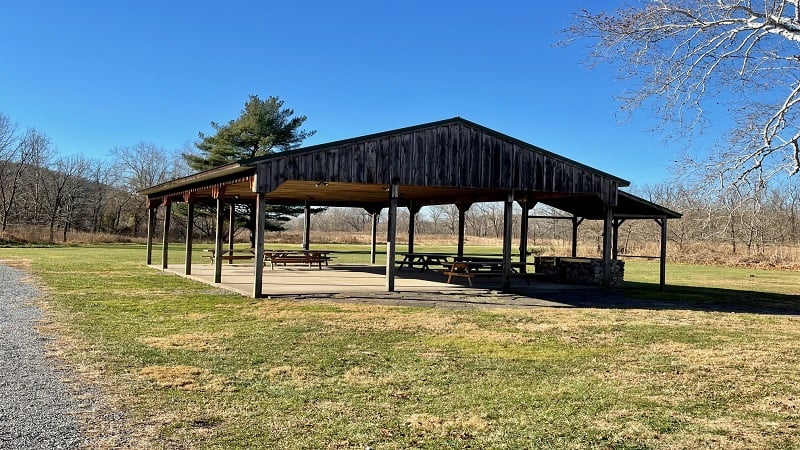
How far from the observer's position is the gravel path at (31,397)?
3857mm

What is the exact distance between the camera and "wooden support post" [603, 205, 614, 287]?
15.0m

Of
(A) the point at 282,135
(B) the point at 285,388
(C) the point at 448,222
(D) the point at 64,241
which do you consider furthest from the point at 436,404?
(C) the point at 448,222

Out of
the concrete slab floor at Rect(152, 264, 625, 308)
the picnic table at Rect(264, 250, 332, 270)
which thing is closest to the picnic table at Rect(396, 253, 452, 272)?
the concrete slab floor at Rect(152, 264, 625, 308)

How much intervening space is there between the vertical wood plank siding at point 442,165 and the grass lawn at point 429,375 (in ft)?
9.21

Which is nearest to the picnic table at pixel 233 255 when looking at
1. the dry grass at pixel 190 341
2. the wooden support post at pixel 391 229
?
the wooden support post at pixel 391 229

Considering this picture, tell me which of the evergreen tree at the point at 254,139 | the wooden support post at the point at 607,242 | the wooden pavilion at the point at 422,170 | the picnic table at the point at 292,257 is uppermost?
the evergreen tree at the point at 254,139

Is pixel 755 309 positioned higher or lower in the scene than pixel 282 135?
lower

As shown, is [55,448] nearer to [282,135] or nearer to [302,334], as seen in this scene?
[302,334]

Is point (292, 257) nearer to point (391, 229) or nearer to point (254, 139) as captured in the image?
point (391, 229)

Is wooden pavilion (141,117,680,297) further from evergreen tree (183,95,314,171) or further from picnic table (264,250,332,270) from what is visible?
evergreen tree (183,95,314,171)

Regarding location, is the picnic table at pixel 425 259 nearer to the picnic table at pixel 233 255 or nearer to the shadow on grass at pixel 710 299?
the picnic table at pixel 233 255

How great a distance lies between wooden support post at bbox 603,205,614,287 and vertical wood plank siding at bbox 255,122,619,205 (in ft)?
1.98

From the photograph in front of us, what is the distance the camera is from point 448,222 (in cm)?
9838

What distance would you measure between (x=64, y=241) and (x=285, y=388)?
37625 mm
